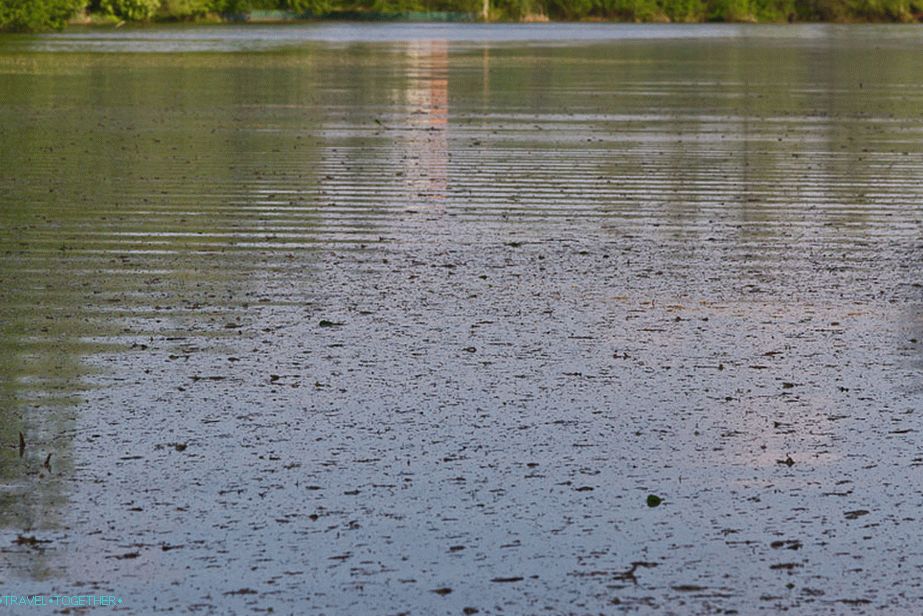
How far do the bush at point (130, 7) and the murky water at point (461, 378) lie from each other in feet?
226

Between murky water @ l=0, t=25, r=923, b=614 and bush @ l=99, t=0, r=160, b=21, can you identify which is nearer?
murky water @ l=0, t=25, r=923, b=614

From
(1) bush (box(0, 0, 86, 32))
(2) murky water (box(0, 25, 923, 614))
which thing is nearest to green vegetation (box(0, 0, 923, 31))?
(1) bush (box(0, 0, 86, 32))

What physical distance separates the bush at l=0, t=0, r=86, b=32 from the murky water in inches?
2169

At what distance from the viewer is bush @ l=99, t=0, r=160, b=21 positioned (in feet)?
287

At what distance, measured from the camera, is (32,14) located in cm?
7419

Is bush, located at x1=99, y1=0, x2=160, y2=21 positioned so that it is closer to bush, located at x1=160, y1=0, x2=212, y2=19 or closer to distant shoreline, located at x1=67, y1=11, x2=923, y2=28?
bush, located at x1=160, y1=0, x2=212, y2=19

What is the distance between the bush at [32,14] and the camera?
240ft

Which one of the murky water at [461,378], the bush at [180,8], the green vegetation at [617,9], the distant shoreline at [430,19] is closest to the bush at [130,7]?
the bush at [180,8]

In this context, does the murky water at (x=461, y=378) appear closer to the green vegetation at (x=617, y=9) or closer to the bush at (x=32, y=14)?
the bush at (x=32, y=14)

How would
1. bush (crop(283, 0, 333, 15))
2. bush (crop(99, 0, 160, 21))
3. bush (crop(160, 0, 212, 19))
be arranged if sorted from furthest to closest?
bush (crop(283, 0, 333, 15)), bush (crop(160, 0, 212, 19)), bush (crop(99, 0, 160, 21))

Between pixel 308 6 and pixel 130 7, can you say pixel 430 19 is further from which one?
pixel 130 7

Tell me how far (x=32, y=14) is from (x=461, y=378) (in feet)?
226

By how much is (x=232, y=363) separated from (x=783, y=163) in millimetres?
11280

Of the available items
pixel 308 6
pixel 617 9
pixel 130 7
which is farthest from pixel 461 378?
pixel 617 9
